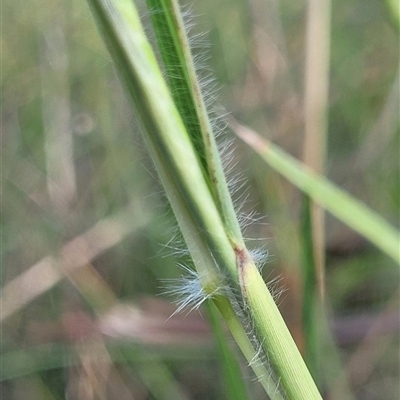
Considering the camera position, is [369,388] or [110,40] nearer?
[110,40]

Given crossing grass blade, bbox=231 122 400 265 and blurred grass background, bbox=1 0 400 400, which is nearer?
Result: crossing grass blade, bbox=231 122 400 265

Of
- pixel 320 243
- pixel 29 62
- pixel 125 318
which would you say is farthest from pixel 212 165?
pixel 29 62

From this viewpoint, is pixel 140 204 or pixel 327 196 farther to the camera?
pixel 140 204

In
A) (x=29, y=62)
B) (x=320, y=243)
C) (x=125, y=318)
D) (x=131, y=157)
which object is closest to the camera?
(x=320, y=243)

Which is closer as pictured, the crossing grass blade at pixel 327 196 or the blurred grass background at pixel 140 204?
the crossing grass blade at pixel 327 196

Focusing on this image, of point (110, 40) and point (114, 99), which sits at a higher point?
point (114, 99)

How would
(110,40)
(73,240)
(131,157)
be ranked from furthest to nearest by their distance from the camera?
(131,157), (73,240), (110,40)

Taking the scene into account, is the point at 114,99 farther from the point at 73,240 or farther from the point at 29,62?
the point at 73,240

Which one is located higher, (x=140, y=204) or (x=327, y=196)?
(x=140, y=204)
